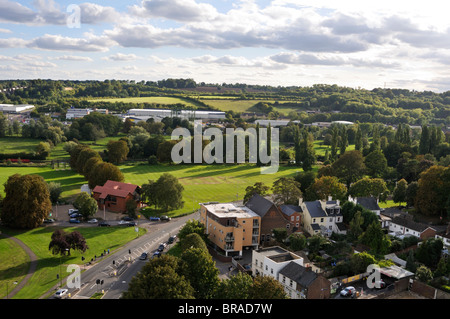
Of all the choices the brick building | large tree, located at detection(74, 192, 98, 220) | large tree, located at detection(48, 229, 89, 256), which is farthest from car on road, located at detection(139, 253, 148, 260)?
large tree, located at detection(74, 192, 98, 220)

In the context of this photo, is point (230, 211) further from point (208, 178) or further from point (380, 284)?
point (208, 178)

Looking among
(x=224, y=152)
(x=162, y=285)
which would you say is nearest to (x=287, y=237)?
(x=162, y=285)

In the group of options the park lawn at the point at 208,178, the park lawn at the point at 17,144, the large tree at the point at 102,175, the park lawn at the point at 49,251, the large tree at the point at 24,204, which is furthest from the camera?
the park lawn at the point at 17,144

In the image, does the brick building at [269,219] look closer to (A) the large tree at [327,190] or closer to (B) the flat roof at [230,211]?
(B) the flat roof at [230,211]

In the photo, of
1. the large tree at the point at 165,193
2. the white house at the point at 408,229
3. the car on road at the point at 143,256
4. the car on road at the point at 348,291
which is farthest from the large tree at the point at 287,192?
the car on road at the point at 143,256

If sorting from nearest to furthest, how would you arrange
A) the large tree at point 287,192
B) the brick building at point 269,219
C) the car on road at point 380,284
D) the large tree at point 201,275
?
the large tree at point 201,275 < the car on road at point 380,284 < the brick building at point 269,219 < the large tree at point 287,192

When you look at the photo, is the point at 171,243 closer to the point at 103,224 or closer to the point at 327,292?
the point at 103,224
